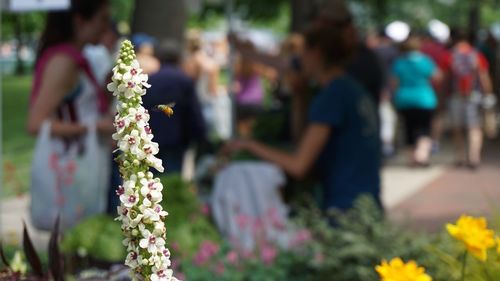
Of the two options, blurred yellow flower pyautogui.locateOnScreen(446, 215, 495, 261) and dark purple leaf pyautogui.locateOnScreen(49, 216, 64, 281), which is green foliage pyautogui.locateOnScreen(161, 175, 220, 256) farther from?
dark purple leaf pyautogui.locateOnScreen(49, 216, 64, 281)

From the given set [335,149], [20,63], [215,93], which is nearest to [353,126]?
[335,149]

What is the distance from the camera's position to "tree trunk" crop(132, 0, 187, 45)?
10.2 meters

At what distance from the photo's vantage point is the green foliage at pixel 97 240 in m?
4.36

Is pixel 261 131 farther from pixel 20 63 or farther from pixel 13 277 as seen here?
pixel 20 63

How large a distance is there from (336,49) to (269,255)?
3.17 feet

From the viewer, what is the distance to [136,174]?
5.13 ft

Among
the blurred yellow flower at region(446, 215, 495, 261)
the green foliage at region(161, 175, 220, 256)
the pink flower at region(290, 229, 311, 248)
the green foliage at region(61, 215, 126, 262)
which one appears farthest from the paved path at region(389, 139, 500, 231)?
the blurred yellow flower at region(446, 215, 495, 261)

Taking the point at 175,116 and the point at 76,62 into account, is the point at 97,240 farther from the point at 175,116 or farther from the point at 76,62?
the point at 175,116

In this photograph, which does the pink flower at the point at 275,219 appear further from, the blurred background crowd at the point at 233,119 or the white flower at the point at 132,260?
the white flower at the point at 132,260

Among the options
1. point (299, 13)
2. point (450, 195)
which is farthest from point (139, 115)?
point (299, 13)

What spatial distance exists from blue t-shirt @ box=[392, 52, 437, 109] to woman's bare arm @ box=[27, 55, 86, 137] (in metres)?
9.24

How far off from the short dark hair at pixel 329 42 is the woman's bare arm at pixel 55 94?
1.08 meters

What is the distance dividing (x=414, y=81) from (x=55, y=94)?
377 inches

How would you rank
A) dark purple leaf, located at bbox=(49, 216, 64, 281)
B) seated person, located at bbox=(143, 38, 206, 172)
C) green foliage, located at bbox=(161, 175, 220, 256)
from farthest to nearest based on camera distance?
seated person, located at bbox=(143, 38, 206, 172) < green foliage, located at bbox=(161, 175, 220, 256) < dark purple leaf, located at bbox=(49, 216, 64, 281)
